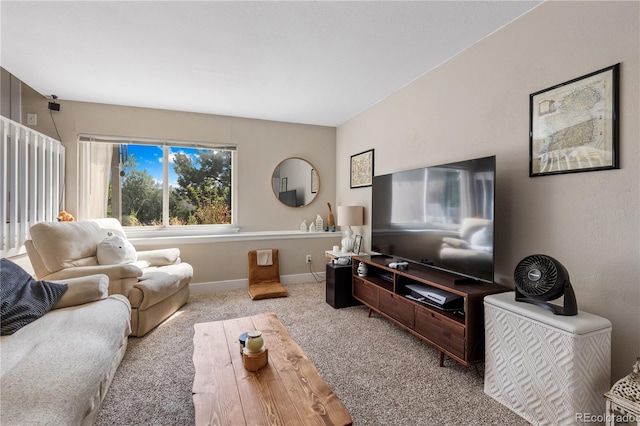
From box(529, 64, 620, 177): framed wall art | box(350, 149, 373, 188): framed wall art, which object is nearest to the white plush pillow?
box(350, 149, 373, 188): framed wall art

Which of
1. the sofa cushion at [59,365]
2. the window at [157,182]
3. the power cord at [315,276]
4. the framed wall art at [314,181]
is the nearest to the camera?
the sofa cushion at [59,365]

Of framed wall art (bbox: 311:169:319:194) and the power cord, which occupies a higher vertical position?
framed wall art (bbox: 311:169:319:194)

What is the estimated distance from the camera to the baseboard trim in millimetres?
3728

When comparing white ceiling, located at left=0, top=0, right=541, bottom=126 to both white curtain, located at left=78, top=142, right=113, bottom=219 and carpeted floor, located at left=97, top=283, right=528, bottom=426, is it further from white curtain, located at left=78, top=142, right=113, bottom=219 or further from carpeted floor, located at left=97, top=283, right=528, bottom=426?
carpeted floor, located at left=97, top=283, right=528, bottom=426

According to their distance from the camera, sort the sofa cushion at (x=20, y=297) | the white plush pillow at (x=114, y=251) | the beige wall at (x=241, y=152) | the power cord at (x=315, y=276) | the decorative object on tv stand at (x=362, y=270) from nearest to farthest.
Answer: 1. the sofa cushion at (x=20, y=297)
2. the white plush pillow at (x=114, y=251)
3. the decorative object on tv stand at (x=362, y=270)
4. the beige wall at (x=241, y=152)
5. the power cord at (x=315, y=276)

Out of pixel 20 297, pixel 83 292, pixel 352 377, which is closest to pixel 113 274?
pixel 83 292

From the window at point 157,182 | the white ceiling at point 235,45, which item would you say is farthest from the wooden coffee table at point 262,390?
the window at point 157,182

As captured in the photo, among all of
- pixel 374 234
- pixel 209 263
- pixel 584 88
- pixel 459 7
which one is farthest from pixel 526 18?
pixel 209 263

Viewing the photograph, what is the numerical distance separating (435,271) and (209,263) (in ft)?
9.27

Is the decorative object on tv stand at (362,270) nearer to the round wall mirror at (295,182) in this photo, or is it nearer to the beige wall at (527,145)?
the beige wall at (527,145)

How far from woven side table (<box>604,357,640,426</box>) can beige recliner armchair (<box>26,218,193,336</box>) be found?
2993 mm

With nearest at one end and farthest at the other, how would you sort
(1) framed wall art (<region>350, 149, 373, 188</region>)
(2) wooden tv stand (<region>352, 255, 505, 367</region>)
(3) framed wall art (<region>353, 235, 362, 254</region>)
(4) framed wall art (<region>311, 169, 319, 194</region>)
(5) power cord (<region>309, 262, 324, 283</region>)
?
(2) wooden tv stand (<region>352, 255, 505, 367</region>), (1) framed wall art (<region>350, 149, 373, 188</region>), (3) framed wall art (<region>353, 235, 362, 254</region>), (5) power cord (<region>309, 262, 324, 283</region>), (4) framed wall art (<region>311, 169, 319, 194</region>)

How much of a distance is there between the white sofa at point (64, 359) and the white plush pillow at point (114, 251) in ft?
2.50

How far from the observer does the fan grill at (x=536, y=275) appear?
149 centimetres
